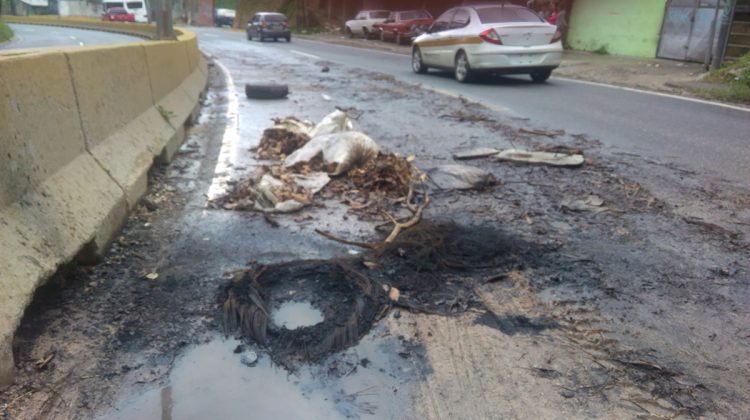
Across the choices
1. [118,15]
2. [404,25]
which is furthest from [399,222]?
[118,15]

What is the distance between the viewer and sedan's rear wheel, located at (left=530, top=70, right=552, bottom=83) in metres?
13.6

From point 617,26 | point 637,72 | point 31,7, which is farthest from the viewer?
Answer: point 31,7

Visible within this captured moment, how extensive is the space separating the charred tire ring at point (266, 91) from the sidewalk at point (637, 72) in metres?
8.00

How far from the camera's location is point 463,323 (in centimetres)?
329

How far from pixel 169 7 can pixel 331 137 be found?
9.86 metres

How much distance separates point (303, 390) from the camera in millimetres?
2727

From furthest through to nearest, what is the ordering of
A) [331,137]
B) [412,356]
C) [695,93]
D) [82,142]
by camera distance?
[695,93]
[331,137]
[82,142]
[412,356]

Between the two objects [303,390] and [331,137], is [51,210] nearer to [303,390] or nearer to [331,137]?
[303,390]

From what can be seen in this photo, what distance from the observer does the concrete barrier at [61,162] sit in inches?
114

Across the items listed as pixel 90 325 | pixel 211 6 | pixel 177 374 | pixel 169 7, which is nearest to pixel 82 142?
pixel 90 325

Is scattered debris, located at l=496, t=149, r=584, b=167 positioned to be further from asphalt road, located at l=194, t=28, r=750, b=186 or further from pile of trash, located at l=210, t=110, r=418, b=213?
pile of trash, located at l=210, t=110, r=418, b=213

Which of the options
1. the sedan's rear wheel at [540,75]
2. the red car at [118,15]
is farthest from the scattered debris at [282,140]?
the red car at [118,15]

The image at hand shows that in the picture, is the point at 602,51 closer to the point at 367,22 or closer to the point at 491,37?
the point at 491,37

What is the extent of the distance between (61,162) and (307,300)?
1.76 metres
